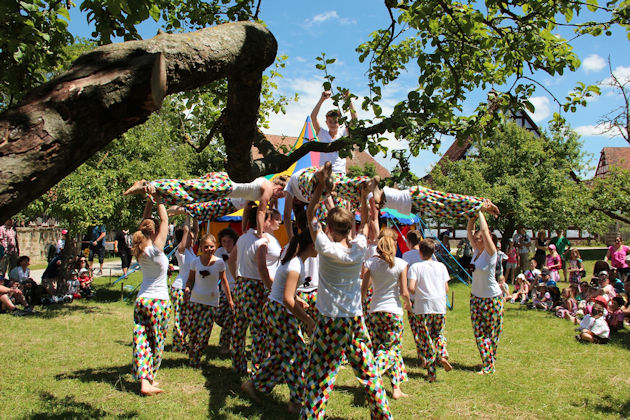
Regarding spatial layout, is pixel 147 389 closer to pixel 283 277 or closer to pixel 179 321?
pixel 283 277

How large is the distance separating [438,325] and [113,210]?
7.79 metres

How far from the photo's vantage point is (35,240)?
2288 cm

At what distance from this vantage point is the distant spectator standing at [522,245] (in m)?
16.5

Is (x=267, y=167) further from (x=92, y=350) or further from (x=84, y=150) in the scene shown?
(x=92, y=350)

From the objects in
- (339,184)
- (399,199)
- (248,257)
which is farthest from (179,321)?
(399,199)

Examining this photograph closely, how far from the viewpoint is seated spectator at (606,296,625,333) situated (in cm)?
898

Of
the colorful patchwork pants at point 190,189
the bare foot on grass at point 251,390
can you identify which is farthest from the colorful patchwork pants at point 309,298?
the colorful patchwork pants at point 190,189

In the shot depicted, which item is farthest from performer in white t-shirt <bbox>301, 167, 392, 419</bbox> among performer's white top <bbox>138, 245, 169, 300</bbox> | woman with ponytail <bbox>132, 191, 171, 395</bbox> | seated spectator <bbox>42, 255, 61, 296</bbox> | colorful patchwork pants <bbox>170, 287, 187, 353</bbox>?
seated spectator <bbox>42, 255, 61, 296</bbox>

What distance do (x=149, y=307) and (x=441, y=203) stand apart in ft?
10.5

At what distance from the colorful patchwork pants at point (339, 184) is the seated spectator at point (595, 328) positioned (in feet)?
20.4

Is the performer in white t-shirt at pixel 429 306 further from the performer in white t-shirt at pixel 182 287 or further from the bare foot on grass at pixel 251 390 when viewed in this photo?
the performer in white t-shirt at pixel 182 287

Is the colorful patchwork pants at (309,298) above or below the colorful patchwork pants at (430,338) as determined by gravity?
above

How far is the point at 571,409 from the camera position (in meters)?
5.09

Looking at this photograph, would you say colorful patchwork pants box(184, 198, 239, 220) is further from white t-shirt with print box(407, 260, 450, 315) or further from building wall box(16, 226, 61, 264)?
building wall box(16, 226, 61, 264)
